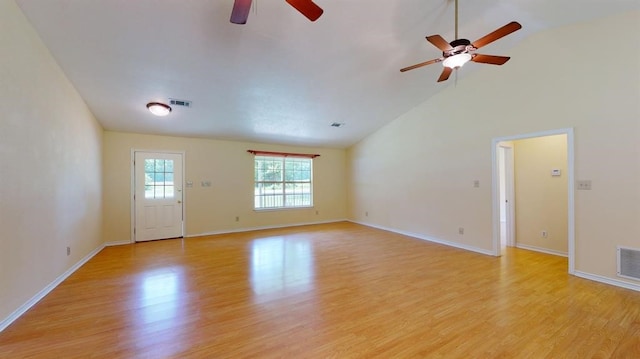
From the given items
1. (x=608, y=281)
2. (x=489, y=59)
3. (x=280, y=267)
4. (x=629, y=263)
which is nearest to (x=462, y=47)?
(x=489, y=59)

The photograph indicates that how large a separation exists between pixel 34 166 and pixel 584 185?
6.41 metres

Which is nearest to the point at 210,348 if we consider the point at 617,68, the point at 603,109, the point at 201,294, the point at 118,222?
the point at 201,294

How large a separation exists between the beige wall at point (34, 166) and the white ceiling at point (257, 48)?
294 millimetres

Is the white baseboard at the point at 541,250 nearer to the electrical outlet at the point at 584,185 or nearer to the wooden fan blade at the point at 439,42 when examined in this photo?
the electrical outlet at the point at 584,185

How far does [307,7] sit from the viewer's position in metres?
1.75

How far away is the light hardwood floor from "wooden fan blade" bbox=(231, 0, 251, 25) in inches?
94.5

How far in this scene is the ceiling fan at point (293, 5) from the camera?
167 centimetres

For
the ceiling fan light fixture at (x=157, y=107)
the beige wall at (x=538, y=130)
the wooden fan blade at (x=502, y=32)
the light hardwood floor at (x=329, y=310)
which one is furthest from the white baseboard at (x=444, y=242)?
the ceiling fan light fixture at (x=157, y=107)

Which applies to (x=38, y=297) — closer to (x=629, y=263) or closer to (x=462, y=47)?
(x=462, y=47)

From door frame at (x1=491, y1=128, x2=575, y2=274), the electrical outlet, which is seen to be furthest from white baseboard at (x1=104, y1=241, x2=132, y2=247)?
the electrical outlet

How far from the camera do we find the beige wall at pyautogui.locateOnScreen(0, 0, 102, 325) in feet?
7.23

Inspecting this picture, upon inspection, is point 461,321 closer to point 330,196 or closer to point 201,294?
point 201,294

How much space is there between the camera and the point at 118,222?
16.9 feet

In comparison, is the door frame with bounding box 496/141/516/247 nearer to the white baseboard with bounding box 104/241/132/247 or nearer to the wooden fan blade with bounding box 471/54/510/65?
the wooden fan blade with bounding box 471/54/510/65
